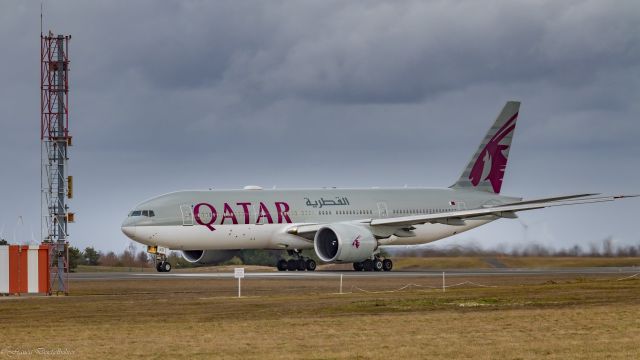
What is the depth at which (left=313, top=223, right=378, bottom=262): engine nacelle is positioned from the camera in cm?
6762

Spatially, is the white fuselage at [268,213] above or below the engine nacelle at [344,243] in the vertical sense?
above

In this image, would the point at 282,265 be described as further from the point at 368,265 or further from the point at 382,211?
the point at 382,211

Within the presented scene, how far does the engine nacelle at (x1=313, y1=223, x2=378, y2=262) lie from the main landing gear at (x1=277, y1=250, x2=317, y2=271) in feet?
10.0

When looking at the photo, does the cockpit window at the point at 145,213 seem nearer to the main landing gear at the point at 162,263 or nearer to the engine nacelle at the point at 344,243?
the main landing gear at the point at 162,263

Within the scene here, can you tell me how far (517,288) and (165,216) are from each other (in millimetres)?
24962

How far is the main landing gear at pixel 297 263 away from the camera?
72438mm

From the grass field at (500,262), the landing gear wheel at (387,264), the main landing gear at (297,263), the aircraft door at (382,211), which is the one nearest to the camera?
the landing gear wheel at (387,264)

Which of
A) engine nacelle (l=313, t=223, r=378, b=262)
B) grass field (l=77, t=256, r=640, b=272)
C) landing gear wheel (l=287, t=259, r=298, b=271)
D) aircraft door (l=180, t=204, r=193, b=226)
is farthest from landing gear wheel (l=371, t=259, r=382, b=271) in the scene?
→ aircraft door (l=180, t=204, r=193, b=226)

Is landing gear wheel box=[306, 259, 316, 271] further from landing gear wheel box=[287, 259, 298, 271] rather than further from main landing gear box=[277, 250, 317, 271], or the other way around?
landing gear wheel box=[287, 259, 298, 271]

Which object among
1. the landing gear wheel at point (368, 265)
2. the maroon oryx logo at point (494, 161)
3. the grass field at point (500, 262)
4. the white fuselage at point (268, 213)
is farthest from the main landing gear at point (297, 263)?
the maroon oryx logo at point (494, 161)

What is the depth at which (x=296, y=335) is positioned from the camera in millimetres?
29828

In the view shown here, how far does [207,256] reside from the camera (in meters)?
73.5

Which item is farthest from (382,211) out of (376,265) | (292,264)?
(292,264)

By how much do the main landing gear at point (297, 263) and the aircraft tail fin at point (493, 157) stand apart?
12957mm
